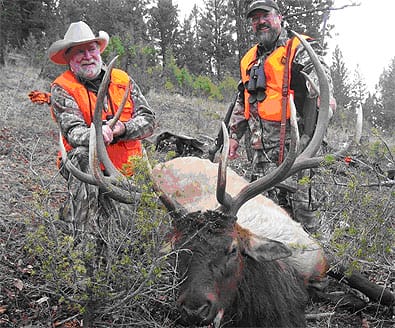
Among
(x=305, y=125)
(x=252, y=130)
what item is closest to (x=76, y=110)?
(x=252, y=130)

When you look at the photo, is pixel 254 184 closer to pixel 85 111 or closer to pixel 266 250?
pixel 266 250

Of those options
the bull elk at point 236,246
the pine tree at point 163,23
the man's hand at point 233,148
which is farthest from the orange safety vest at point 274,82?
the pine tree at point 163,23

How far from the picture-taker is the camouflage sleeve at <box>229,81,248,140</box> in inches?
237

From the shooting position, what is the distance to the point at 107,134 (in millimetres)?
4656

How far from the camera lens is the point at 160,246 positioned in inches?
138

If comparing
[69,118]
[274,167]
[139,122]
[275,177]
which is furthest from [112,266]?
[274,167]

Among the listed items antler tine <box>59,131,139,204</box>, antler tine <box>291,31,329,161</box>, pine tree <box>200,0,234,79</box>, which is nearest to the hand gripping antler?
antler tine <box>59,131,139,204</box>

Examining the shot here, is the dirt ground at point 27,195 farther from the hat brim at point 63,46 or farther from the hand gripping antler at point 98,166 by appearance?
the hat brim at point 63,46

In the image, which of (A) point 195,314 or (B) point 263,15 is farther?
(B) point 263,15

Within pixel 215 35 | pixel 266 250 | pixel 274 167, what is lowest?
pixel 266 250

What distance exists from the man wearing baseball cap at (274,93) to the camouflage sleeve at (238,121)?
15cm

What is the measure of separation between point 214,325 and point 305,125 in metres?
2.63

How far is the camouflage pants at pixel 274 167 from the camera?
5426mm

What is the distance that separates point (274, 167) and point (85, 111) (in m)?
2.09
